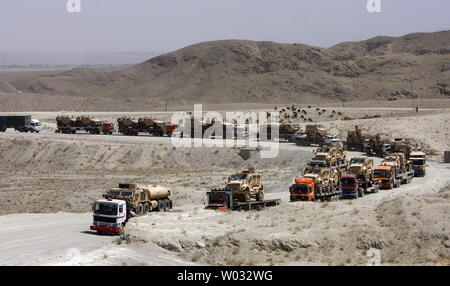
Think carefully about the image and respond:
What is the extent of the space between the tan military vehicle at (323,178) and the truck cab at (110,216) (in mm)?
14095

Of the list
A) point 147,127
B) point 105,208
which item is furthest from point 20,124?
point 105,208

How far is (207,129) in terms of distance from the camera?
83.9 m

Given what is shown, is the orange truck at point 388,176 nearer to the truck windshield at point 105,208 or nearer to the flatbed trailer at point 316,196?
the flatbed trailer at point 316,196

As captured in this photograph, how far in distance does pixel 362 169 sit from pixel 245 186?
1015cm

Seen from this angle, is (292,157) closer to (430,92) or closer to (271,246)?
(271,246)

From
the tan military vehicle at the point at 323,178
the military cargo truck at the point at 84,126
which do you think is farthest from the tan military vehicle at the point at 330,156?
the military cargo truck at the point at 84,126

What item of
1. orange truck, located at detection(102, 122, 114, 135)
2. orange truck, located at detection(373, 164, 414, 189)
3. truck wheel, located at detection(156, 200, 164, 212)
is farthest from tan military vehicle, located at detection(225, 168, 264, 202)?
orange truck, located at detection(102, 122, 114, 135)

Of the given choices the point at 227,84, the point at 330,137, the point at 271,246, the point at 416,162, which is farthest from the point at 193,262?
the point at 227,84

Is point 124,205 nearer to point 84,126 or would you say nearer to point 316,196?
point 316,196

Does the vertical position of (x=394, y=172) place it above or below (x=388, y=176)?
above

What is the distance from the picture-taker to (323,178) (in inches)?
1622

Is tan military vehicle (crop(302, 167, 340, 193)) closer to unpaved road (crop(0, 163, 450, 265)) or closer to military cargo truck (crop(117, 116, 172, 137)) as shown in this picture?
unpaved road (crop(0, 163, 450, 265))

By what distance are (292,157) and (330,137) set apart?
28.9 ft

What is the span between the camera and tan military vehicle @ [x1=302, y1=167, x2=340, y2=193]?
40.3m
